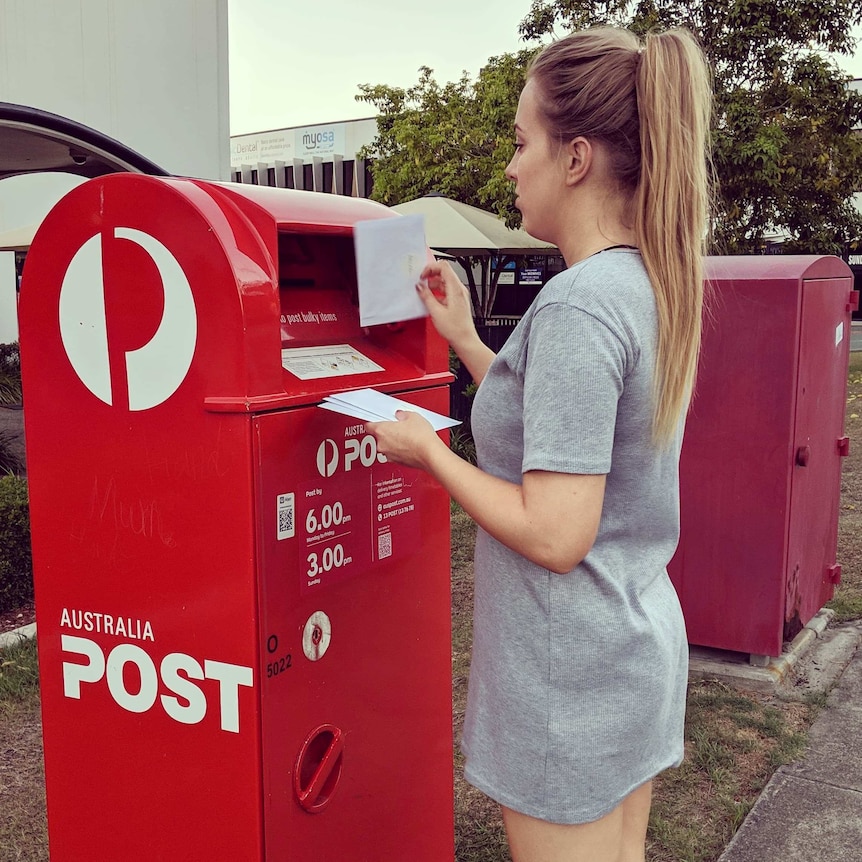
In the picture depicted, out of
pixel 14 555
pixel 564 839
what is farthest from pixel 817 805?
pixel 14 555

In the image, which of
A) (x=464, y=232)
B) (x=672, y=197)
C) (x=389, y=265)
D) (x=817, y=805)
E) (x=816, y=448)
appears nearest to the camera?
(x=672, y=197)

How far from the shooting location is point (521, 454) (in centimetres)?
146

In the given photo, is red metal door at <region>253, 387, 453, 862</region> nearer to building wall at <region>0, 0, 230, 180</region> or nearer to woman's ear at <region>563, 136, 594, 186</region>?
woman's ear at <region>563, 136, 594, 186</region>

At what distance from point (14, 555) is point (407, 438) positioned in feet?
11.9

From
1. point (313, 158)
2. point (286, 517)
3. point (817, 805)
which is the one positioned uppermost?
point (313, 158)

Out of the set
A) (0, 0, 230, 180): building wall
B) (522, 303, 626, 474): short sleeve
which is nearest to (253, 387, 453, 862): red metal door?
(522, 303, 626, 474): short sleeve

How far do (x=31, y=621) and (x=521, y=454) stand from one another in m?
3.55

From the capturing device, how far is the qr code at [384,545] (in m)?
1.93

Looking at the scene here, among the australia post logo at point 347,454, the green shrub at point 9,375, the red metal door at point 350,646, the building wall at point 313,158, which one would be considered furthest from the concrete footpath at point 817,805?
the building wall at point 313,158

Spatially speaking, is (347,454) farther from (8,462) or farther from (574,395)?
(8,462)

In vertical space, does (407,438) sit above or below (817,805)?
above

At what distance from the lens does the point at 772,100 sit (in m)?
11.4

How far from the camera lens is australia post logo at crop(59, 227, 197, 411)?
1622 millimetres

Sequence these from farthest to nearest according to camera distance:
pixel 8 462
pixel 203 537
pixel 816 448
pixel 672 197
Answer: pixel 8 462, pixel 816 448, pixel 203 537, pixel 672 197
